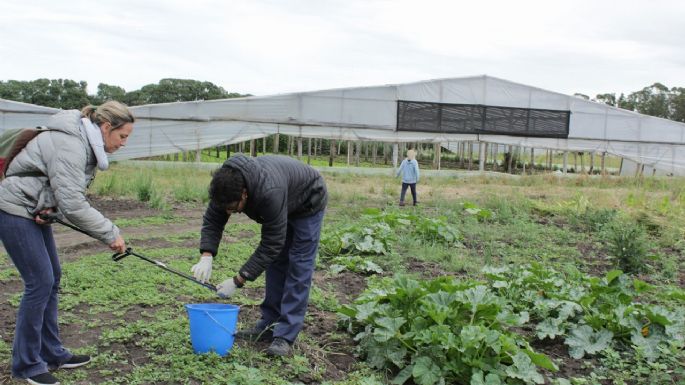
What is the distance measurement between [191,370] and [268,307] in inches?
31.2

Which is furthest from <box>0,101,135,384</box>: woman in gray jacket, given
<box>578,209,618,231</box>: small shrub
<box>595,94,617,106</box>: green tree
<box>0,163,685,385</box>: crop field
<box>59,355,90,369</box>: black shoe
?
<box>595,94,617,106</box>: green tree

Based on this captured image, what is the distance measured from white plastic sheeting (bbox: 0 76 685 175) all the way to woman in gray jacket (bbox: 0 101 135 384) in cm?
1692

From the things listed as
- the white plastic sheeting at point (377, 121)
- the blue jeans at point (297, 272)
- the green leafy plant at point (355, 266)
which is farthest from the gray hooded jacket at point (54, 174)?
the white plastic sheeting at point (377, 121)

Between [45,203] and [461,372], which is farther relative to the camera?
[461,372]

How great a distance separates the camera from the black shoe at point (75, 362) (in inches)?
136

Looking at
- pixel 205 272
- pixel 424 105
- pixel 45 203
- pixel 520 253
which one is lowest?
pixel 520 253

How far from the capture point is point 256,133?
21281 millimetres

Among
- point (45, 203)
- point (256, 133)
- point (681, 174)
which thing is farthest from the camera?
point (681, 174)

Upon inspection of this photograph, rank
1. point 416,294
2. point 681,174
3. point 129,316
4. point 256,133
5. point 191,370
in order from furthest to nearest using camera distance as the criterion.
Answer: point 681,174
point 256,133
point 129,316
point 416,294
point 191,370

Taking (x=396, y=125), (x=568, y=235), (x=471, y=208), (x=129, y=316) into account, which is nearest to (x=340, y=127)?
(x=396, y=125)

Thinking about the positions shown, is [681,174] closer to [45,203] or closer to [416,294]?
[416,294]

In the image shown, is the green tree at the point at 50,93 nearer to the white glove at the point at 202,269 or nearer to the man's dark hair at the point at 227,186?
the white glove at the point at 202,269

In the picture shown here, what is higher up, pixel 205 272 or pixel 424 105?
pixel 424 105

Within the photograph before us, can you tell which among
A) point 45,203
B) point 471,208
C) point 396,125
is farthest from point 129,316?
point 396,125
